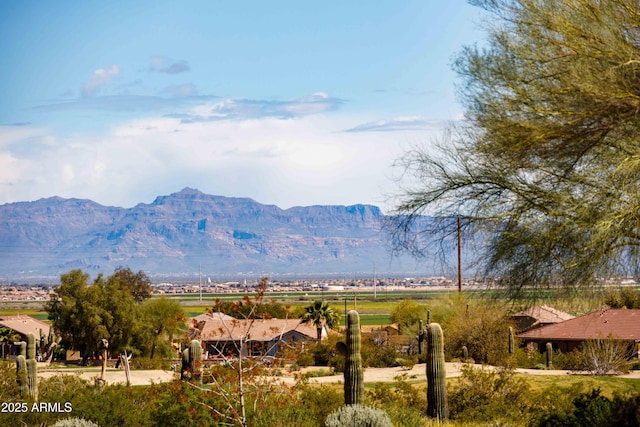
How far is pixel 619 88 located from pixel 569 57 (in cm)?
94

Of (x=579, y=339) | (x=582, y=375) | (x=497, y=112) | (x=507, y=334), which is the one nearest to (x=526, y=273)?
(x=497, y=112)

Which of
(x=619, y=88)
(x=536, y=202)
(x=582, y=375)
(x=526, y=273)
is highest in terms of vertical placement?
(x=619, y=88)

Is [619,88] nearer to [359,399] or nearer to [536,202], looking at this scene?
[536,202]

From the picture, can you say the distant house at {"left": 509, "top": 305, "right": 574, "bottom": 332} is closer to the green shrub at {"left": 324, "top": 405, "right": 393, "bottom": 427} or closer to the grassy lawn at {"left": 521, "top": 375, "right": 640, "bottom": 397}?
the grassy lawn at {"left": 521, "top": 375, "right": 640, "bottom": 397}

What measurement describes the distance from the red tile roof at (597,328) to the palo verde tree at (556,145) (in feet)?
93.7

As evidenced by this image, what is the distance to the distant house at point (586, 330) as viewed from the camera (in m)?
44.2

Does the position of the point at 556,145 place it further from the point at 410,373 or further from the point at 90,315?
the point at 90,315

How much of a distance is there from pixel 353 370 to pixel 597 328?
27.9 meters

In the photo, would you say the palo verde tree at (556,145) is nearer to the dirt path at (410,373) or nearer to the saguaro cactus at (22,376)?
the saguaro cactus at (22,376)

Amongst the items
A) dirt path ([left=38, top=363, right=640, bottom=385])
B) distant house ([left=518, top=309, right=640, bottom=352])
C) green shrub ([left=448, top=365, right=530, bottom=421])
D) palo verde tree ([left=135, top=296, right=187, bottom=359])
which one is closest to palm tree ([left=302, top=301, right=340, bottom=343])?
palo verde tree ([left=135, top=296, right=187, bottom=359])

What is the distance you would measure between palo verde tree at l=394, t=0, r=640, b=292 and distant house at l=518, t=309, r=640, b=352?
27313mm

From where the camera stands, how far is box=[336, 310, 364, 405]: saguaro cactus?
785 inches

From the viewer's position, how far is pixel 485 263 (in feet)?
52.6

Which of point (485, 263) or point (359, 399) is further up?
point (485, 263)
